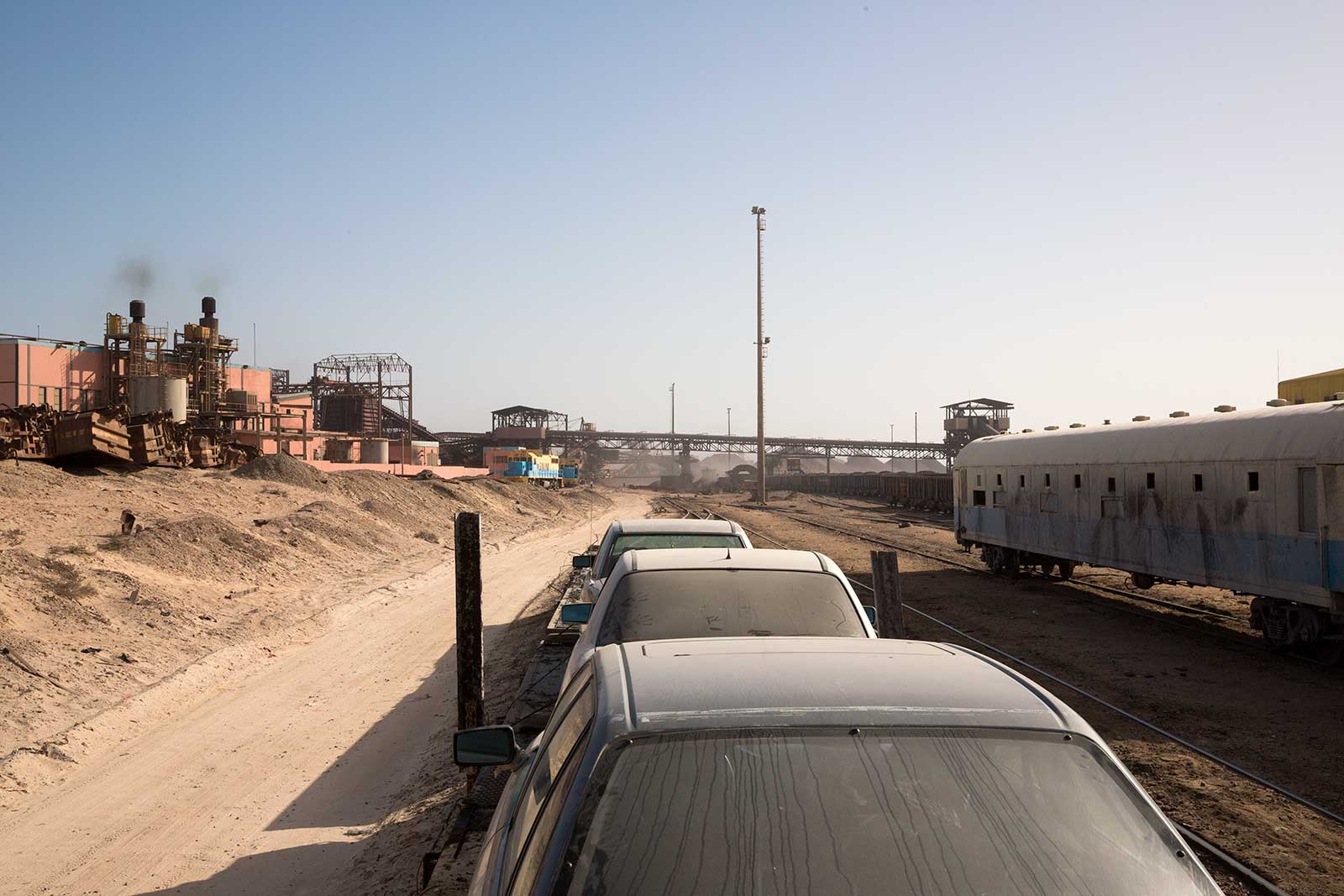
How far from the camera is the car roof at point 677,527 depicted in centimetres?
1018

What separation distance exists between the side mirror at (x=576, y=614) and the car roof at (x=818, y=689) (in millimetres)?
4485

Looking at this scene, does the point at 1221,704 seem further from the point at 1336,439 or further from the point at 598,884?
the point at 598,884

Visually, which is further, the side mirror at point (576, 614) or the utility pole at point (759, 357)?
Result: the utility pole at point (759, 357)

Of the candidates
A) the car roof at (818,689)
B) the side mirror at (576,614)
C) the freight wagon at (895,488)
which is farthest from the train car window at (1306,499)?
the freight wagon at (895,488)

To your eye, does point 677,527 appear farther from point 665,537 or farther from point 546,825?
point 546,825

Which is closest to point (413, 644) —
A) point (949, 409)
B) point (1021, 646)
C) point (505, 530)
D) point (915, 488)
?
point (1021, 646)

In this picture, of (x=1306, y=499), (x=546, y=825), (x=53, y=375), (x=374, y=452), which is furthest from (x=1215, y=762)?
(x=374, y=452)

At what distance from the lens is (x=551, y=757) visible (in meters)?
3.10

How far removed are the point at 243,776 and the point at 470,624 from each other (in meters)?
3.33

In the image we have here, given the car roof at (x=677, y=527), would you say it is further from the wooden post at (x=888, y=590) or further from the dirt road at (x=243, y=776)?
the dirt road at (x=243, y=776)

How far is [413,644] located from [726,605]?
37.3ft

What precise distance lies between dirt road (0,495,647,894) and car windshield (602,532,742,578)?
2893mm

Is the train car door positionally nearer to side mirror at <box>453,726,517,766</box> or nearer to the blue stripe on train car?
the blue stripe on train car

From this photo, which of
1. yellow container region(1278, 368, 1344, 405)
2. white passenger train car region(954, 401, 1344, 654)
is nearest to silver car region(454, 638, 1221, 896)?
white passenger train car region(954, 401, 1344, 654)
